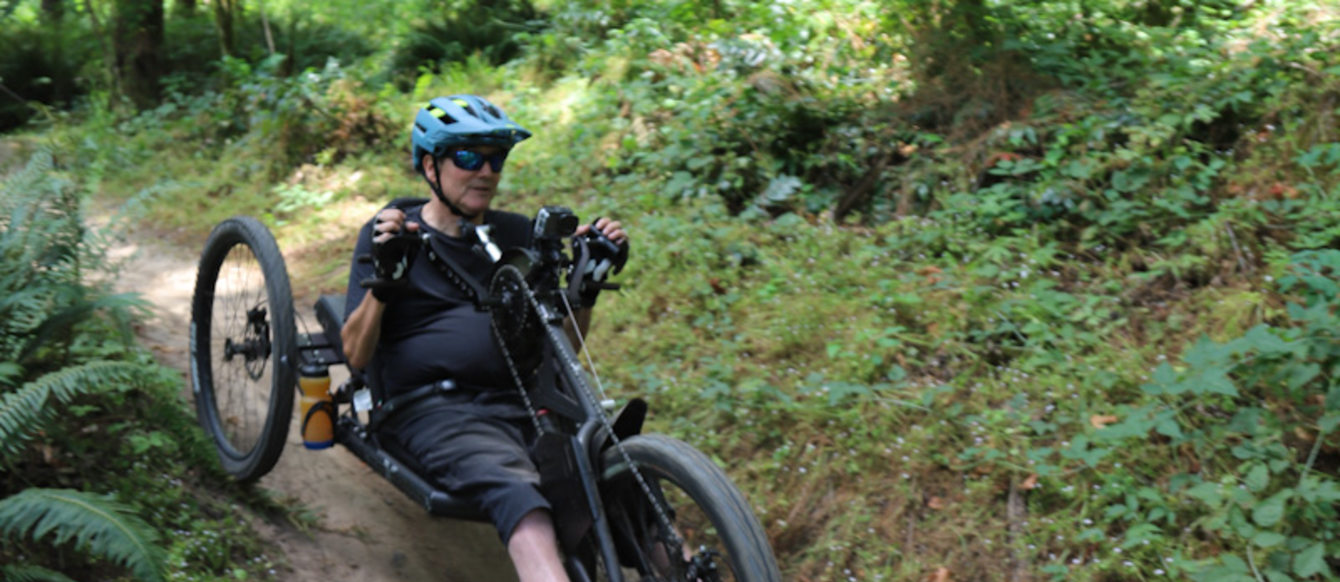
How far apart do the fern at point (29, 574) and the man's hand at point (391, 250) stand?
1.39m

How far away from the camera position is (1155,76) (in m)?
6.12

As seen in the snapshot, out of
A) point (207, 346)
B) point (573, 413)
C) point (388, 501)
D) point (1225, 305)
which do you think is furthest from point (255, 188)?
point (1225, 305)

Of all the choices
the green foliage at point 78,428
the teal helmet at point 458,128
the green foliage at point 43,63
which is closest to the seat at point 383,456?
the green foliage at point 78,428

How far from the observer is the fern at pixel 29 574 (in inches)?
136

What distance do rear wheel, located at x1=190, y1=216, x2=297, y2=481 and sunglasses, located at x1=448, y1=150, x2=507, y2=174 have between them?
0.92 m

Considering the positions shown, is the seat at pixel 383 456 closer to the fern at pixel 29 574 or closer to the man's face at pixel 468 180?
the man's face at pixel 468 180

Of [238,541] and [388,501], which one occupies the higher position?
[238,541]

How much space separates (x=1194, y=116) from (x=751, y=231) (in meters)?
2.56

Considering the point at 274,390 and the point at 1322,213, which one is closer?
the point at 274,390

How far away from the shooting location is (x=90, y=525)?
3.33 metres

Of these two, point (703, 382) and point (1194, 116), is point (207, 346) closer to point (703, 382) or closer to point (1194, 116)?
point (703, 382)

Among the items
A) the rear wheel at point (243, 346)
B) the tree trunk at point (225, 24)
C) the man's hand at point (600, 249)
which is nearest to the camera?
the man's hand at point (600, 249)

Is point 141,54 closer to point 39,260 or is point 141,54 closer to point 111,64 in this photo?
point 111,64

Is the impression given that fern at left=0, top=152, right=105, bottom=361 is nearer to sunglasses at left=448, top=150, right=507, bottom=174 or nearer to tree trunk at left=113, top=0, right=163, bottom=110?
sunglasses at left=448, top=150, right=507, bottom=174
